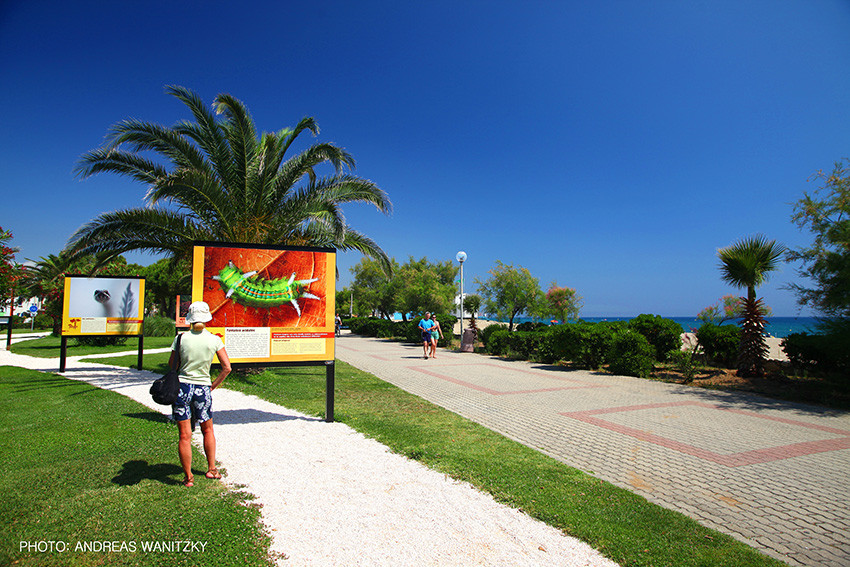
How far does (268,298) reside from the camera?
6551mm

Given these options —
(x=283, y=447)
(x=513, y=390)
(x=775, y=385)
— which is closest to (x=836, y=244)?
(x=775, y=385)

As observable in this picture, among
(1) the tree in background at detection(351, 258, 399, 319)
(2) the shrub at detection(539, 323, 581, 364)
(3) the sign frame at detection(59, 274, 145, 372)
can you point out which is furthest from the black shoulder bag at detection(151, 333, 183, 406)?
(1) the tree in background at detection(351, 258, 399, 319)

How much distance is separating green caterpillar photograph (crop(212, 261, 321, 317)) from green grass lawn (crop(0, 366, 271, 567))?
2.00 metres

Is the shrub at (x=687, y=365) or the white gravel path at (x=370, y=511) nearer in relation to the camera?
the white gravel path at (x=370, y=511)

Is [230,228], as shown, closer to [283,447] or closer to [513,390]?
[283,447]

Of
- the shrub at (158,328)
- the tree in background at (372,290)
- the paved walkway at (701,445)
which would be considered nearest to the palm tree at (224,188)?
the paved walkway at (701,445)

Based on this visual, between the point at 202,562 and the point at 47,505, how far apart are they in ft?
5.67

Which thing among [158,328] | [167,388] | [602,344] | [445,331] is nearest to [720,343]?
[602,344]

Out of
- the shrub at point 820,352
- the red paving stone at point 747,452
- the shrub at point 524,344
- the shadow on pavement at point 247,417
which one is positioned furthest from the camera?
the shrub at point 524,344

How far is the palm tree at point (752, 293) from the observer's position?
35.6 ft

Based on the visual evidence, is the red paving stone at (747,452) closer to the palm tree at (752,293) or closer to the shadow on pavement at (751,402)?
the shadow on pavement at (751,402)

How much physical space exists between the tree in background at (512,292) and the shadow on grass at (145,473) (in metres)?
19.5

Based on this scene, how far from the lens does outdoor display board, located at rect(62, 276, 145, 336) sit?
1161cm

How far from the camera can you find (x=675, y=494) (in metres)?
A: 4.13
